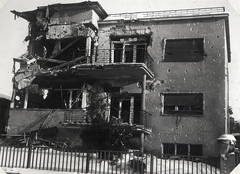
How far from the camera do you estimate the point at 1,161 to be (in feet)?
39.6

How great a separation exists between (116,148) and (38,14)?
9.53 meters

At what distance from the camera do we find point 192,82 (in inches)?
630

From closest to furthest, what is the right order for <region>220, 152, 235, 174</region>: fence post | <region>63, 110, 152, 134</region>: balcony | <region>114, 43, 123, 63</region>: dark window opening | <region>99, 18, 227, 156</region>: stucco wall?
<region>220, 152, 235, 174</region>: fence post → <region>99, 18, 227, 156</region>: stucco wall → <region>63, 110, 152, 134</region>: balcony → <region>114, 43, 123, 63</region>: dark window opening

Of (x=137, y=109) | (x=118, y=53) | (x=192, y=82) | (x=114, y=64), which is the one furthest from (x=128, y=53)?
(x=192, y=82)

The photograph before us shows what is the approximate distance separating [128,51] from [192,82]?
401cm

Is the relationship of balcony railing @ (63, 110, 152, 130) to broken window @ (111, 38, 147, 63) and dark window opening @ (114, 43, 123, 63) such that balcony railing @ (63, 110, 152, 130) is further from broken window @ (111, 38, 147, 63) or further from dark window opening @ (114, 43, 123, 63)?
dark window opening @ (114, 43, 123, 63)

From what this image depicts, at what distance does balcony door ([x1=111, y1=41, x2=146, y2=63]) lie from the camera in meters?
17.1

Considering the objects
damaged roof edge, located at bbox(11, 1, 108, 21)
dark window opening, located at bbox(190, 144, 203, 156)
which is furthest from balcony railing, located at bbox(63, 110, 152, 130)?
damaged roof edge, located at bbox(11, 1, 108, 21)

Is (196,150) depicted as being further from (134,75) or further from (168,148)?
(134,75)

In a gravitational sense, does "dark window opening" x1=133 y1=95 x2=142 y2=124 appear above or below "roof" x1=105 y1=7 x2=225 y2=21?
below

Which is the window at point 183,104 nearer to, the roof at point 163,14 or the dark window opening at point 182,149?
the dark window opening at point 182,149

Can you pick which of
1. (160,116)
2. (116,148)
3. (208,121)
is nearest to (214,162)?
(208,121)

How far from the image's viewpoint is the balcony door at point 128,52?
17.1 m

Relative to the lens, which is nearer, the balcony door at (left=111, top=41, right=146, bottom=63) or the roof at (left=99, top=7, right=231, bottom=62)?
the roof at (left=99, top=7, right=231, bottom=62)
